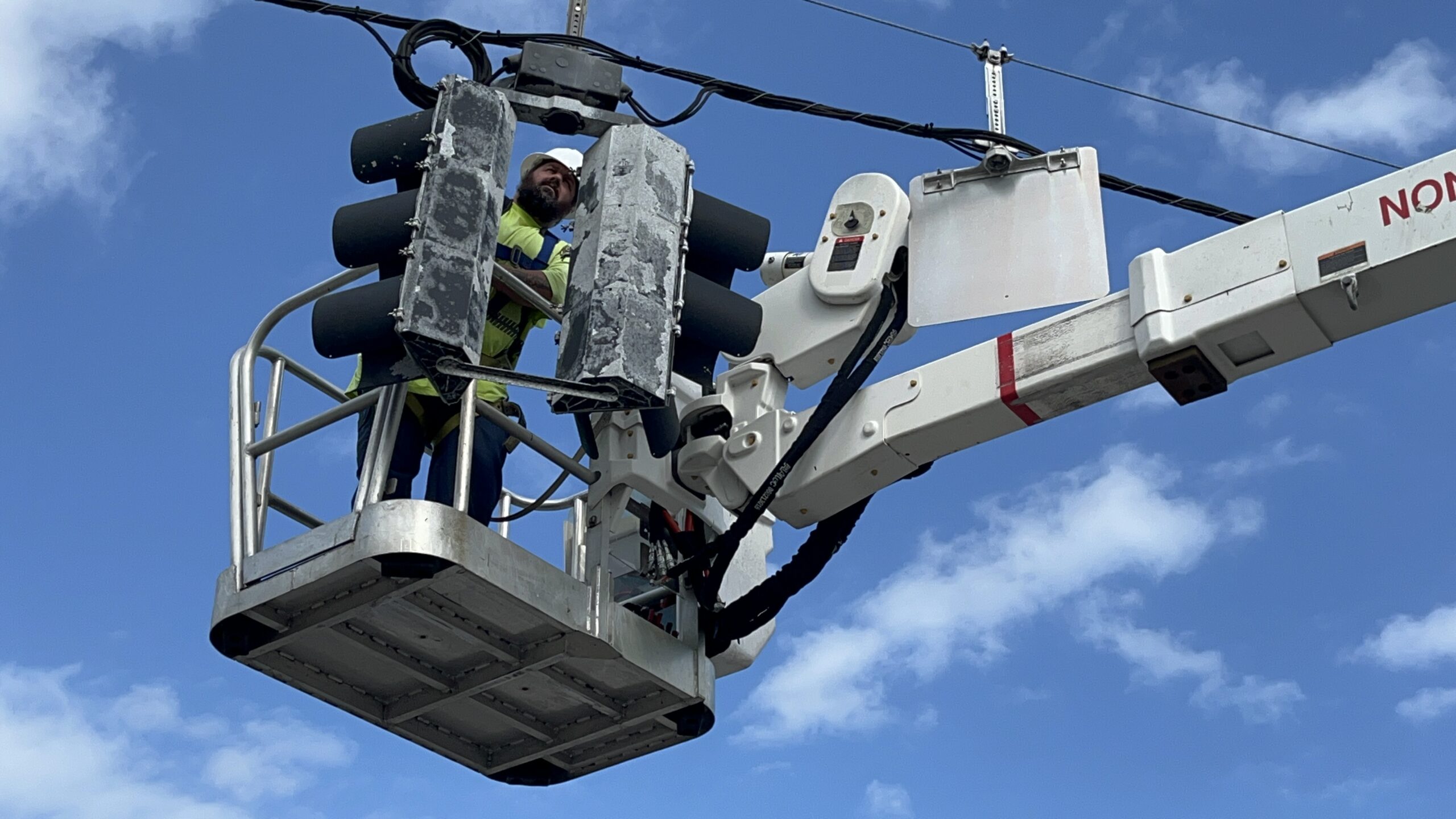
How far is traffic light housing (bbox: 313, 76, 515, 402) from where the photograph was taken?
773cm

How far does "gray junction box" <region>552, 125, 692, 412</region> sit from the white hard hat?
187 centimetres

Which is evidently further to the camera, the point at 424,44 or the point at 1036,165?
the point at 1036,165

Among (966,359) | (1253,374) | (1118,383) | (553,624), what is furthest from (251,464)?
(1253,374)

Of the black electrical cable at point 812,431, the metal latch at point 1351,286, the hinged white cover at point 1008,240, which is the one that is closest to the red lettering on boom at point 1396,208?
the metal latch at point 1351,286

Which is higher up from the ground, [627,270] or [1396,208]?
[1396,208]

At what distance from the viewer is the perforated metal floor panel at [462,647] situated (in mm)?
8945

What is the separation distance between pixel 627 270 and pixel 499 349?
7.38 ft

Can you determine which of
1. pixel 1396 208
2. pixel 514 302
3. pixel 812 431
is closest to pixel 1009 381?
pixel 812 431

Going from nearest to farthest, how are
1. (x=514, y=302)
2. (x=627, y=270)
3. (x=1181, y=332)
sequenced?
(x=627, y=270) < (x=1181, y=332) < (x=514, y=302)

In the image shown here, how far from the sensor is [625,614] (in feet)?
32.3

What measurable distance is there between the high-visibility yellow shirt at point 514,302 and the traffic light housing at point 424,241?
1.84m

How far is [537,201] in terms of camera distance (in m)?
10.3

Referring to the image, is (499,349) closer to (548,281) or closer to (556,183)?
(548,281)

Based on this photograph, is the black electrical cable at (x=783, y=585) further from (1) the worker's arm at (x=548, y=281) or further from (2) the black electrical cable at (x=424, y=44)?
(2) the black electrical cable at (x=424, y=44)
